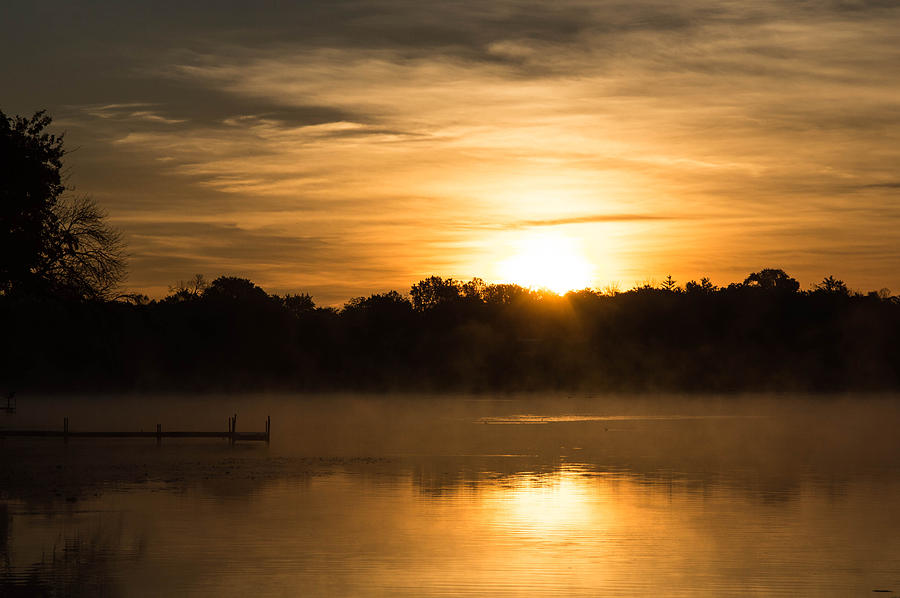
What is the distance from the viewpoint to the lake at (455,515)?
74.2 feet

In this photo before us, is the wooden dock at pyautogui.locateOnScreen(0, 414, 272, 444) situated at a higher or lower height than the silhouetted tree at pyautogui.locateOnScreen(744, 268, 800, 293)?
lower

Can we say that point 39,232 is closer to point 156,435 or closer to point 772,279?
point 156,435

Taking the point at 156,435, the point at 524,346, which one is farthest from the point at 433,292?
the point at 156,435

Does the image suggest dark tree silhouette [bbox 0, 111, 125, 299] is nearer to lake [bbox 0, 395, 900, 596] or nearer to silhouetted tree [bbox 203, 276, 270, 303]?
lake [bbox 0, 395, 900, 596]

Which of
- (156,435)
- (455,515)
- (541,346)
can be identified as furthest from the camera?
(541,346)

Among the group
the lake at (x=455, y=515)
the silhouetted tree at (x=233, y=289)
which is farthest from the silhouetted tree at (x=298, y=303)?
the lake at (x=455, y=515)

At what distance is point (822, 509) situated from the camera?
3350cm

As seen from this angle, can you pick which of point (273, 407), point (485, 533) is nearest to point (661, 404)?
point (273, 407)

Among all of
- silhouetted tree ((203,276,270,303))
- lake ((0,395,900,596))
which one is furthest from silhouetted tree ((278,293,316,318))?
lake ((0,395,900,596))

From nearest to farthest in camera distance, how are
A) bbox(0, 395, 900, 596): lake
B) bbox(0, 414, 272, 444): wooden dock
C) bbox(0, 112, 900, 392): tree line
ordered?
1. bbox(0, 395, 900, 596): lake
2. bbox(0, 414, 272, 444): wooden dock
3. bbox(0, 112, 900, 392): tree line

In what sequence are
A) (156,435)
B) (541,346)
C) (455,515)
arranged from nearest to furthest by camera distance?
1. (455,515)
2. (156,435)
3. (541,346)

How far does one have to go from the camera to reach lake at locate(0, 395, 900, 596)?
2261 cm

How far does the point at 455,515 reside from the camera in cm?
3212

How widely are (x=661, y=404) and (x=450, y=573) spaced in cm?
9422
